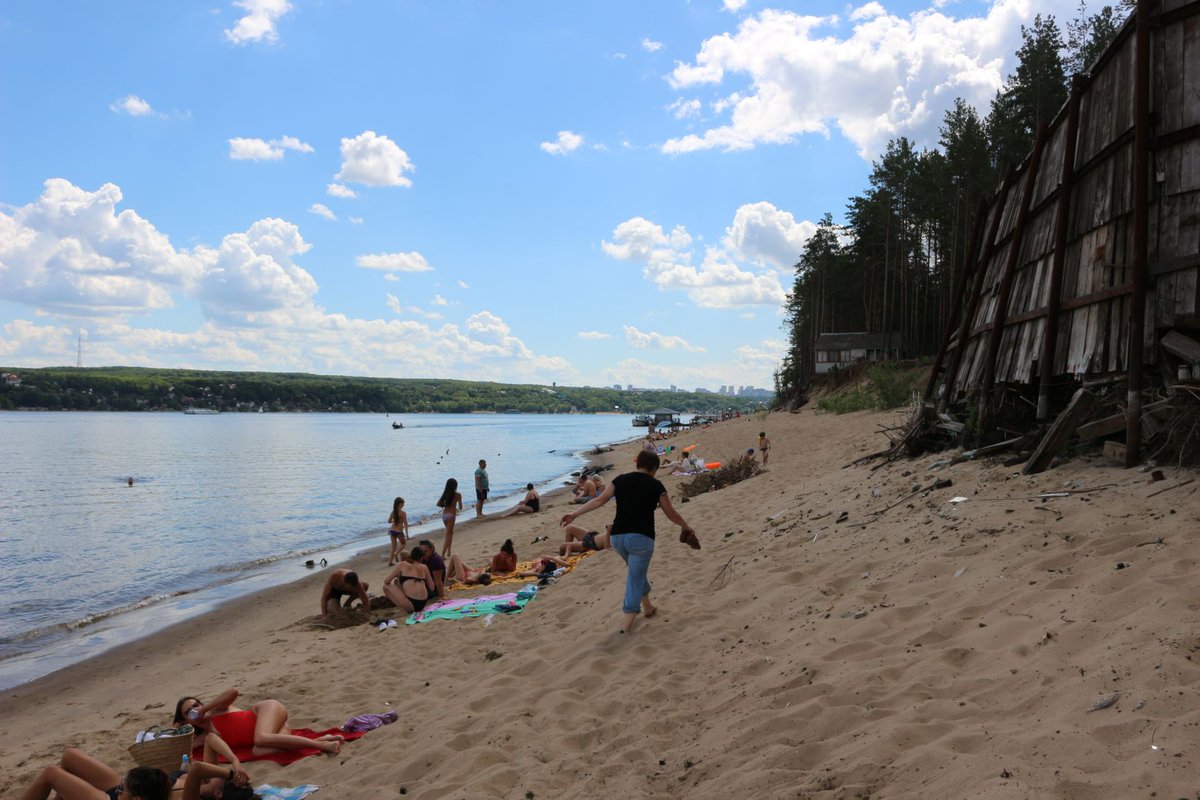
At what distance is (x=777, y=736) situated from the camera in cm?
385

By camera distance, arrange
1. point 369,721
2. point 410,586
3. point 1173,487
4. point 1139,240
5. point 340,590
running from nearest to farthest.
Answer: point 1173,487 < point 369,721 < point 1139,240 < point 410,586 < point 340,590

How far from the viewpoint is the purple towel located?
573cm

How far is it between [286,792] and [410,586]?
512cm

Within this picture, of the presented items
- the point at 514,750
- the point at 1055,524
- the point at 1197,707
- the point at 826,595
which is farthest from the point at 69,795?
the point at 1055,524

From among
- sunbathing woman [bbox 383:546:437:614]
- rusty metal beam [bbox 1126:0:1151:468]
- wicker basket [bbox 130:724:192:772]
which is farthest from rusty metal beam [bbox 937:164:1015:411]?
wicker basket [bbox 130:724:192:772]

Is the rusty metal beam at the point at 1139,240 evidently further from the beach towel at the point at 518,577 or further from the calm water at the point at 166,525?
the calm water at the point at 166,525

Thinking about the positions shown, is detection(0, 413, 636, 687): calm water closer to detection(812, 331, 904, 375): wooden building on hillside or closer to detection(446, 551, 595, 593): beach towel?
detection(446, 551, 595, 593): beach towel

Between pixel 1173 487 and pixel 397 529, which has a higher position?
pixel 1173 487

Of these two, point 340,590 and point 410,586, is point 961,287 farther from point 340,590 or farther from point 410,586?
point 340,590

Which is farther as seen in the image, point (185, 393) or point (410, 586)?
point (185, 393)

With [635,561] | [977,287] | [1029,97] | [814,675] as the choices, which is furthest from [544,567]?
[1029,97]

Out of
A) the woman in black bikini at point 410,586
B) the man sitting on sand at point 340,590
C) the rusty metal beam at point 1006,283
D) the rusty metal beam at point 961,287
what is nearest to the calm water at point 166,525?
the man sitting on sand at point 340,590

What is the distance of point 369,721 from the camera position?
578 cm

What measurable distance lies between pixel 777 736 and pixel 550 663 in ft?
9.18
